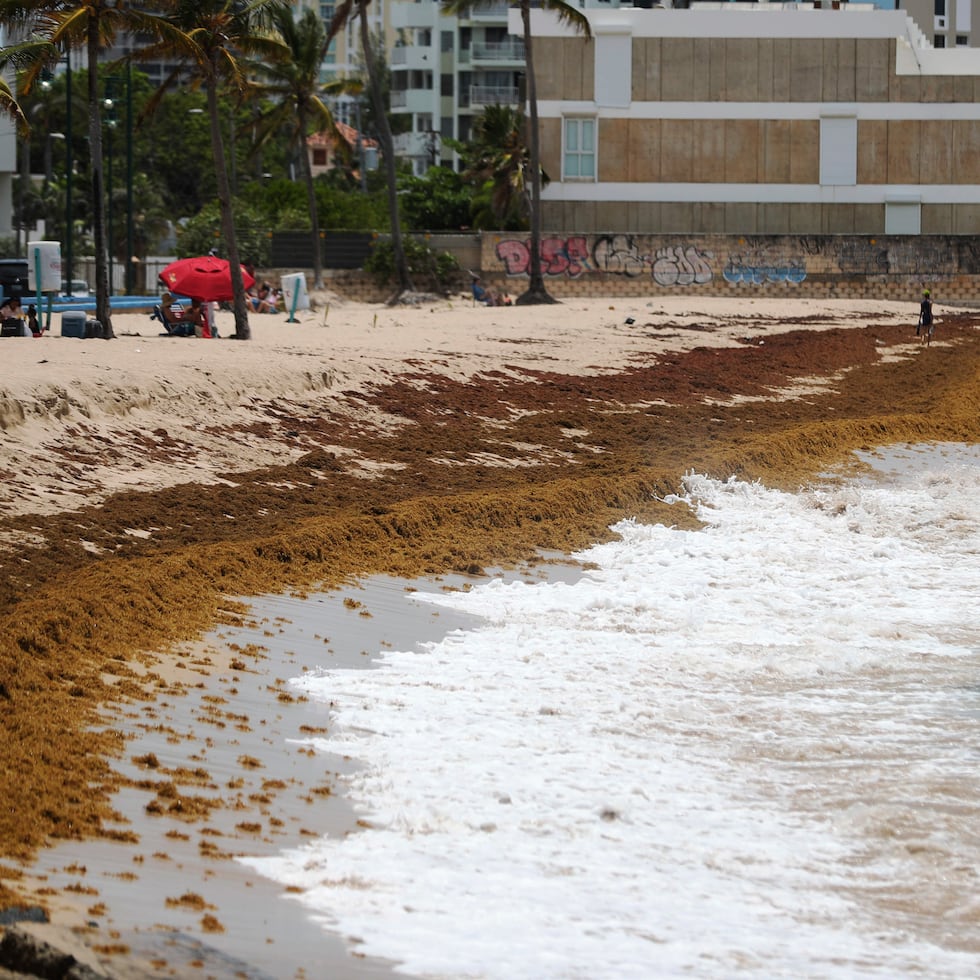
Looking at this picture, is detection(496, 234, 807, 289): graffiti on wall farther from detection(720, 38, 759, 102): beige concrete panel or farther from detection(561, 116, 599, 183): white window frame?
detection(720, 38, 759, 102): beige concrete panel

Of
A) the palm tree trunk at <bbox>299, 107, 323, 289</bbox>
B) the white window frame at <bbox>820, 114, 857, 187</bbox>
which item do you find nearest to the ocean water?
the palm tree trunk at <bbox>299, 107, 323, 289</bbox>

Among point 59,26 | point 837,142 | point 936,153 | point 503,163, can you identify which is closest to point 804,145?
point 837,142

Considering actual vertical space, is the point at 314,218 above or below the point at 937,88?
below

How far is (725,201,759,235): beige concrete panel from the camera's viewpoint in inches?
2351

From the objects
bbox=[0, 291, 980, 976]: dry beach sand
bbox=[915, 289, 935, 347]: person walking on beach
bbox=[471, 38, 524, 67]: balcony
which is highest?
bbox=[471, 38, 524, 67]: balcony

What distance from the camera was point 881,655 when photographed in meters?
11.3

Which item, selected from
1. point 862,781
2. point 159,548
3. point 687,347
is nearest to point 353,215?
point 687,347

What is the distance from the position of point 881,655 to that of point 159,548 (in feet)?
18.2

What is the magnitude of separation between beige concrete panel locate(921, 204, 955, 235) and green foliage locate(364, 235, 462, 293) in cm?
1823

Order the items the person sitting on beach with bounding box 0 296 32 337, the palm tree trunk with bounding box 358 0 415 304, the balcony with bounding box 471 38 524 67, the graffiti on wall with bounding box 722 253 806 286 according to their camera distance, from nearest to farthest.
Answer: the person sitting on beach with bounding box 0 296 32 337 → the palm tree trunk with bounding box 358 0 415 304 → the graffiti on wall with bounding box 722 253 806 286 → the balcony with bounding box 471 38 524 67

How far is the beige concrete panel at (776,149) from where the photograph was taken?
59.7 meters

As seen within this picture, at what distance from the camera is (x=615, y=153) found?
197 ft

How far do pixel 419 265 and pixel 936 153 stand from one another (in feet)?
68.1

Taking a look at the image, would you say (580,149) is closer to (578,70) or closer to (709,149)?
(578,70)
